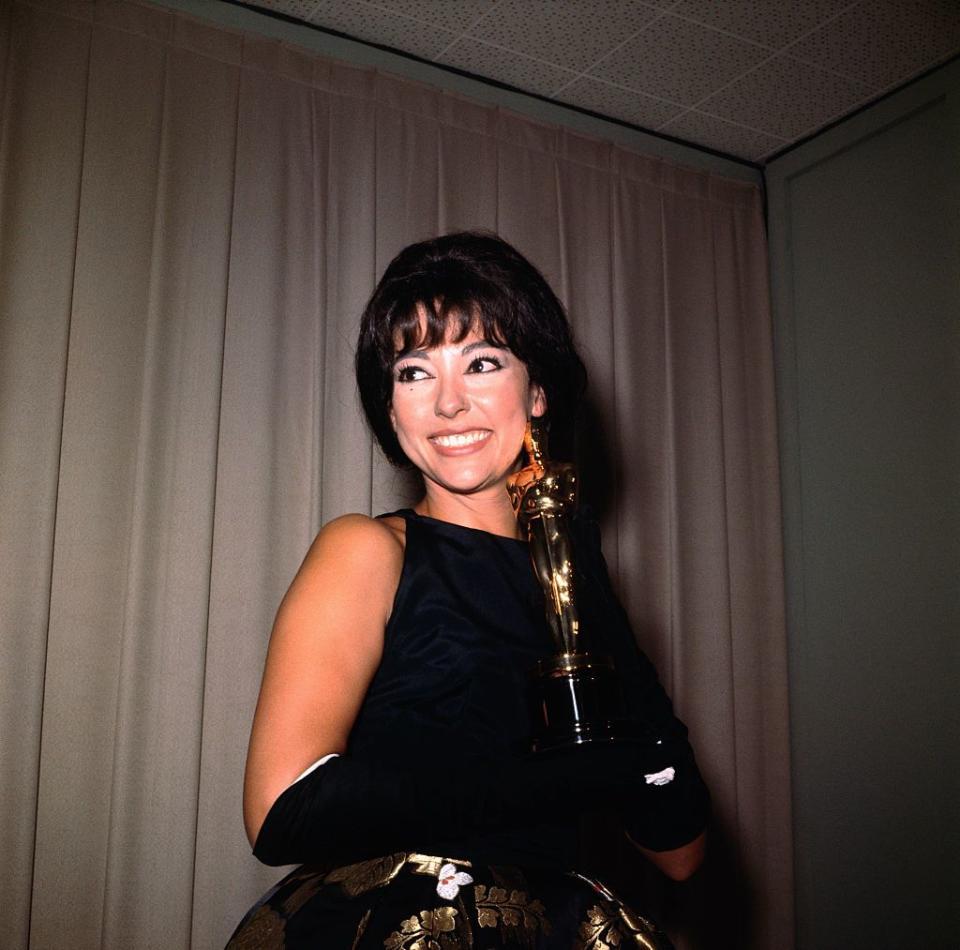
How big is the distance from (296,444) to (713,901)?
224 centimetres

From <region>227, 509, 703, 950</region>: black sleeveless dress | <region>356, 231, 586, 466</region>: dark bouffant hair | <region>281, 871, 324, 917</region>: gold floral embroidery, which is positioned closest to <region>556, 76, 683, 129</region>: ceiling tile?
<region>356, 231, 586, 466</region>: dark bouffant hair

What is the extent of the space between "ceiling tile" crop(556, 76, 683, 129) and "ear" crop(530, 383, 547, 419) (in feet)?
7.67

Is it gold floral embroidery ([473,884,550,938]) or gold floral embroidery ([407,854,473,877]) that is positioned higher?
gold floral embroidery ([407,854,473,877])

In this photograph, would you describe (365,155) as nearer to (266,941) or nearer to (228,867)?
(228,867)

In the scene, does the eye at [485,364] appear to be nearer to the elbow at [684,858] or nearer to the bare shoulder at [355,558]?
the bare shoulder at [355,558]

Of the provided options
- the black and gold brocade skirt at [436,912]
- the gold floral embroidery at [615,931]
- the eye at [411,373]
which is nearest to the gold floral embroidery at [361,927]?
the black and gold brocade skirt at [436,912]

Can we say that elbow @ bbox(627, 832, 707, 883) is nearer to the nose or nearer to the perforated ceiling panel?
the nose

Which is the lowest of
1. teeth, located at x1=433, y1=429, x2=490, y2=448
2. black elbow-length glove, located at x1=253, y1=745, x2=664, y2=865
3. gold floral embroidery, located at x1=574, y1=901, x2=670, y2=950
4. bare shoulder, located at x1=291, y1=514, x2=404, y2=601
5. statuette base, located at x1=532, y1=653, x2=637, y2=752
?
gold floral embroidery, located at x1=574, y1=901, x2=670, y2=950

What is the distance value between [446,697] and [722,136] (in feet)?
10.9

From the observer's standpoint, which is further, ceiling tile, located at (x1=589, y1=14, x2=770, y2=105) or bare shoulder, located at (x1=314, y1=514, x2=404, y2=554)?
ceiling tile, located at (x1=589, y1=14, x2=770, y2=105)

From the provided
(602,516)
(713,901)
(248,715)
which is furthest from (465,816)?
(713,901)

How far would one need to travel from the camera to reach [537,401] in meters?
1.75

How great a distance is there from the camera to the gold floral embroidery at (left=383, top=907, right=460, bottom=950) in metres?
1.18

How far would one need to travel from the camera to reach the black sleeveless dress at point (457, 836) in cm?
122
